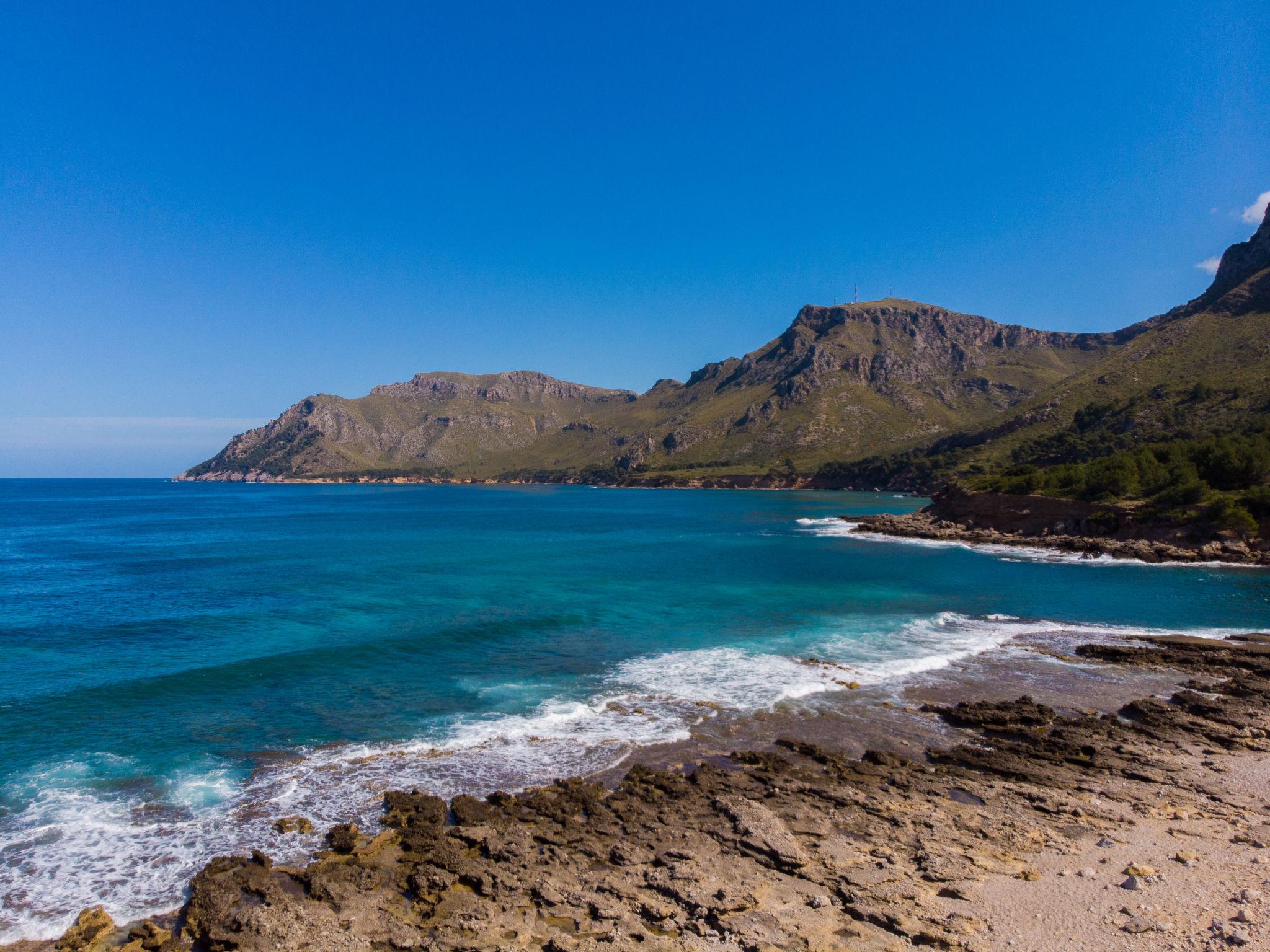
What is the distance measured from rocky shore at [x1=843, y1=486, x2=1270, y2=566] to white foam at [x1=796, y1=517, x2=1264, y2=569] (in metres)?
0.55

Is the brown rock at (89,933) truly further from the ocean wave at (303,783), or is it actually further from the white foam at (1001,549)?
the white foam at (1001,549)

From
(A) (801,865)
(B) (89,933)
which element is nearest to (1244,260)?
(A) (801,865)

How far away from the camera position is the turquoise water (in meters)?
16.7

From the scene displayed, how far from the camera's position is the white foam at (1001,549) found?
59.6 meters

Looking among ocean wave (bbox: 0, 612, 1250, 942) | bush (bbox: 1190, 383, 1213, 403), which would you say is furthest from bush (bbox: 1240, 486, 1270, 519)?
ocean wave (bbox: 0, 612, 1250, 942)

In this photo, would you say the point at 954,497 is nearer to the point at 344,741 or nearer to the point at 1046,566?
→ the point at 1046,566

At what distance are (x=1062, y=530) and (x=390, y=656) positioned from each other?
78555 mm

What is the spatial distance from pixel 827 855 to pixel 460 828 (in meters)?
8.58

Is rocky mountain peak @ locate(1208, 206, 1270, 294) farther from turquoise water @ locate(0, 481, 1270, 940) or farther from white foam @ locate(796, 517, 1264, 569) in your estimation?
turquoise water @ locate(0, 481, 1270, 940)

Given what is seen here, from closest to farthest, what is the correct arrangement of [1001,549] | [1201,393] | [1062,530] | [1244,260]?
[1001,549] → [1062,530] → [1201,393] → [1244,260]

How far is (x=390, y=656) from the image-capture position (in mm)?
30844

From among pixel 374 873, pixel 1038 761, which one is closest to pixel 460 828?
pixel 374 873

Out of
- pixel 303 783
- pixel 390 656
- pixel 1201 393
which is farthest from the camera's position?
pixel 1201 393

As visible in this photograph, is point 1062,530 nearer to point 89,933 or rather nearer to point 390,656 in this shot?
point 390,656
